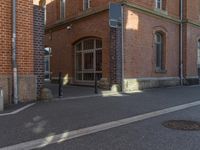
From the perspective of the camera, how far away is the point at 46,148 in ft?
18.4

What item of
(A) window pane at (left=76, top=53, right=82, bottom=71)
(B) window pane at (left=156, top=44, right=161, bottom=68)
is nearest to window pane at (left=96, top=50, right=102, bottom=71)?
(A) window pane at (left=76, top=53, right=82, bottom=71)

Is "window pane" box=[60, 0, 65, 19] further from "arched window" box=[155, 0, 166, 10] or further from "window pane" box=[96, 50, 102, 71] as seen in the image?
"arched window" box=[155, 0, 166, 10]

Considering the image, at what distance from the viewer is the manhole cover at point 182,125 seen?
7348 mm

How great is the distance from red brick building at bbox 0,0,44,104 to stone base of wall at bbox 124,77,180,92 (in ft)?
19.5

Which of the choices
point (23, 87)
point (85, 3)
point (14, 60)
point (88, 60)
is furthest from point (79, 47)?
point (14, 60)

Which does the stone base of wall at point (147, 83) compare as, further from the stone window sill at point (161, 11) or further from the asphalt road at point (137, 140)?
the asphalt road at point (137, 140)

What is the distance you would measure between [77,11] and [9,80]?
10432 millimetres

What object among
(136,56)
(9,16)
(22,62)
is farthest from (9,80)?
(136,56)

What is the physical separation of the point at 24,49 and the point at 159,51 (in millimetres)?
10855

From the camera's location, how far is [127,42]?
644 inches

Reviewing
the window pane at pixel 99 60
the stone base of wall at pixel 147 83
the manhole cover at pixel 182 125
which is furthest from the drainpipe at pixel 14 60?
the window pane at pixel 99 60

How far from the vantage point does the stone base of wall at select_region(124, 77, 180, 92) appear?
54.0 feet

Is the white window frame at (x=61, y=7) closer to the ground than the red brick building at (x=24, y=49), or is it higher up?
higher up

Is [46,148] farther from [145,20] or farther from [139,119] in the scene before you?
[145,20]
